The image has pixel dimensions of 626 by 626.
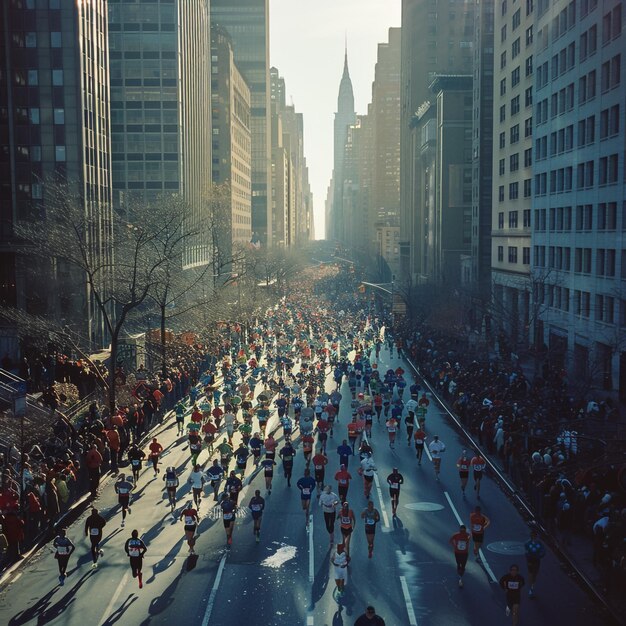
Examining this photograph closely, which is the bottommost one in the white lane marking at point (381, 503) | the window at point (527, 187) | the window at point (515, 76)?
the white lane marking at point (381, 503)

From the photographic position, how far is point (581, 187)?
52625 mm

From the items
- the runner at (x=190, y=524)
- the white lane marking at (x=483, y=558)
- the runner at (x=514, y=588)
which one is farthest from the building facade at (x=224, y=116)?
the runner at (x=514, y=588)

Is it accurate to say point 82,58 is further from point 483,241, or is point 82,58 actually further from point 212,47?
point 212,47

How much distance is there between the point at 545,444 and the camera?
28.6 meters

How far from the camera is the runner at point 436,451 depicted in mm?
27969

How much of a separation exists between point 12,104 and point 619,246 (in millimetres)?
42983

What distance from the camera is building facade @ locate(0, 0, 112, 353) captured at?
5991 centimetres

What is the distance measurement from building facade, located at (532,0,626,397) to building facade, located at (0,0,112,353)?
1228 inches

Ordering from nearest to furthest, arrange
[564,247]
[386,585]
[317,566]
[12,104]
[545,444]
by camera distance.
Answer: [386,585] < [317,566] < [545,444] < [564,247] < [12,104]

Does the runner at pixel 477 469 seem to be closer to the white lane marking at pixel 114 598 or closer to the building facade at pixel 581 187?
the white lane marking at pixel 114 598

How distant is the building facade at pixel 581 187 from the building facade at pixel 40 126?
3119cm

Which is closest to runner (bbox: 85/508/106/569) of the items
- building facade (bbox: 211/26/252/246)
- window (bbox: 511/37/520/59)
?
window (bbox: 511/37/520/59)

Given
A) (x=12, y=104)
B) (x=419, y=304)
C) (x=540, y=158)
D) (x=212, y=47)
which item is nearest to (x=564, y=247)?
(x=540, y=158)

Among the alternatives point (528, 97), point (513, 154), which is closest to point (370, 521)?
point (528, 97)
